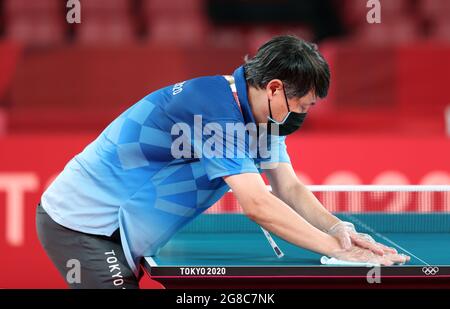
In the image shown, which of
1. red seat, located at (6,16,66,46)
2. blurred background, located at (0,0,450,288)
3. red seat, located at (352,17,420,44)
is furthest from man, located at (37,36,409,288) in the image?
red seat, located at (352,17,420,44)

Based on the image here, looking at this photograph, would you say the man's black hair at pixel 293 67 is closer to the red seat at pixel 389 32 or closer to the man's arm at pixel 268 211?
the man's arm at pixel 268 211

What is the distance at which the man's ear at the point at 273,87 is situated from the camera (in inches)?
135

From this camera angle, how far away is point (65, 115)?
359 inches

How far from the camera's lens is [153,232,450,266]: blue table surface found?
3.64m

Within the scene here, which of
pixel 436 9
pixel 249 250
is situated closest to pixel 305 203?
pixel 249 250

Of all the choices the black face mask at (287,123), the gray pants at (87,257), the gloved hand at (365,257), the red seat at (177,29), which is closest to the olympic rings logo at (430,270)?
the gloved hand at (365,257)

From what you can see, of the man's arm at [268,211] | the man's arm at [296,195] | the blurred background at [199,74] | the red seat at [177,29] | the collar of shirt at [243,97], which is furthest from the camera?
the red seat at [177,29]

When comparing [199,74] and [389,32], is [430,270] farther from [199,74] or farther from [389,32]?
[389,32]

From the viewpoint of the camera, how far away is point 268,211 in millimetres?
3357

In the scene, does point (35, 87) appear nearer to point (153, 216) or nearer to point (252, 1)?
point (252, 1)

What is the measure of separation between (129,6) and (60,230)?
8522 millimetres

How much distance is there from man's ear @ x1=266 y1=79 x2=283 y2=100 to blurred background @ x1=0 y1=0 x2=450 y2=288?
9.02 ft

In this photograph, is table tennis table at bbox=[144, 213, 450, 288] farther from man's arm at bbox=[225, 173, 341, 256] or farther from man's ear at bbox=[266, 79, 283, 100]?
man's ear at bbox=[266, 79, 283, 100]
